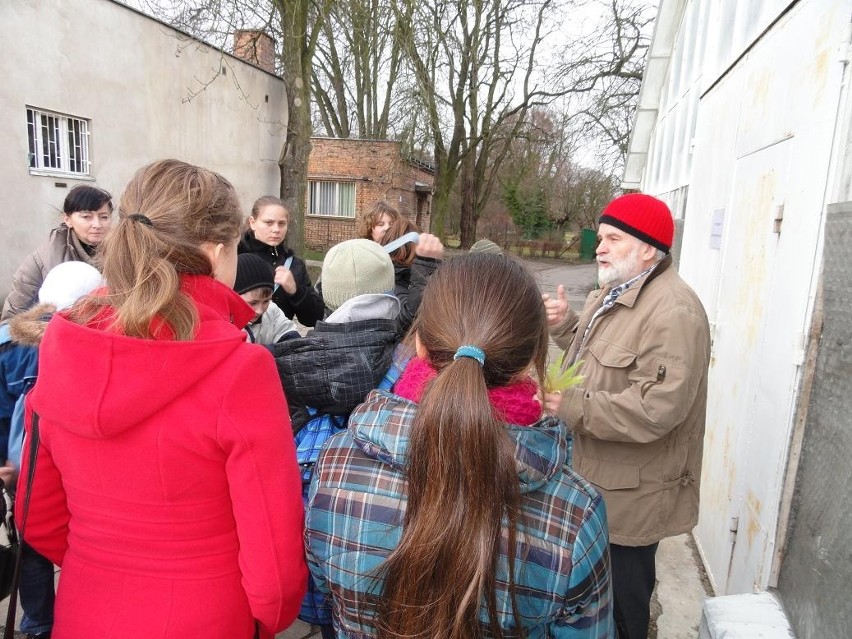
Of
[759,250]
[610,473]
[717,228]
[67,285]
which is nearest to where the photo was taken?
[67,285]

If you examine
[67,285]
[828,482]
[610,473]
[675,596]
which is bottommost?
[675,596]

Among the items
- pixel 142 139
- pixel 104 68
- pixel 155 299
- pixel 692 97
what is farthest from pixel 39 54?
pixel 155 299

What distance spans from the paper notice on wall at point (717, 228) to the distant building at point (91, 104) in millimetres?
8841

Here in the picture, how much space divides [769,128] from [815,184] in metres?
0.76

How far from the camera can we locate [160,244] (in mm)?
1285

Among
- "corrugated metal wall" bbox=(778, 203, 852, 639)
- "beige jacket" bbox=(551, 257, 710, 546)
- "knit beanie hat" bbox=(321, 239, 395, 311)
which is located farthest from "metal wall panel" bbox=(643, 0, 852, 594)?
"knit beanie hat" bbox=(321, 239, 395, 311)

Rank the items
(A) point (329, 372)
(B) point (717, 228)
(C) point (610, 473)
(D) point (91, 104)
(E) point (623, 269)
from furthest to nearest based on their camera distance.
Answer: (D) point (91, 104) → (B) point (717, 228) → (E) point (623, 269) → (C) point (610, 473) → (A) point (329, 372)

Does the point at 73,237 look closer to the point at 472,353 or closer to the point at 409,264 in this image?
the point at 409,264

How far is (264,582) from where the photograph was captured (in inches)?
50.2

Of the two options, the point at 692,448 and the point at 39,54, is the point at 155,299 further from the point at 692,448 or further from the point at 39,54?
the point at 39,54

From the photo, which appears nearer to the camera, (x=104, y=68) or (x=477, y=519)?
(x=477, y=519)

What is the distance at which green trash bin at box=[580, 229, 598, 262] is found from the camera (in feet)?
90.3

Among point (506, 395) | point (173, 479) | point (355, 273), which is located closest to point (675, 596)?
point (355, 273)

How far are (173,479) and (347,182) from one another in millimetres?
23277
